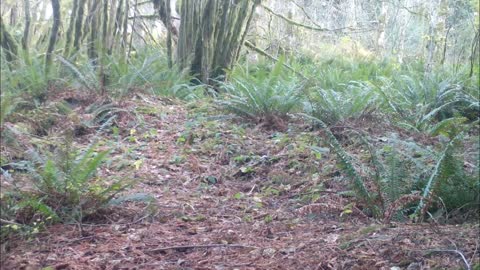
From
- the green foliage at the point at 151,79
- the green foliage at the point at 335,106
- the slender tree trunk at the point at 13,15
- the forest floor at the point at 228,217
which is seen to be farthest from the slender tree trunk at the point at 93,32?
the green foliage at the point at 335,106

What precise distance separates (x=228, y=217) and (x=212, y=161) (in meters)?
1.26

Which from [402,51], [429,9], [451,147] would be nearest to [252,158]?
[451,147]

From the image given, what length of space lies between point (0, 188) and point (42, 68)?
307 cm

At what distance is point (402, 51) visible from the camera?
645 inches

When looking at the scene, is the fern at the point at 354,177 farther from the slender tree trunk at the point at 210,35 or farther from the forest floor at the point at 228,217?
the slender tree trunk at the point at 210,35

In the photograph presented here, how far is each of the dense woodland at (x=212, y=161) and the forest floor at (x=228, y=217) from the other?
0.01 metres

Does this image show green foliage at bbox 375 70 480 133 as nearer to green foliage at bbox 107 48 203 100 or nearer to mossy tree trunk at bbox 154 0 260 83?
mossy tree trunk at bbox 154 0 260 83

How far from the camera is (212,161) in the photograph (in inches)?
194

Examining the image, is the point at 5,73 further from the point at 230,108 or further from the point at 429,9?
the point at 429,9

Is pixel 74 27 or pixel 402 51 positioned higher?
pixel 74 27

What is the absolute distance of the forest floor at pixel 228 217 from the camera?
279 centimetres

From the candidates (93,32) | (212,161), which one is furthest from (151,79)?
(212,161)

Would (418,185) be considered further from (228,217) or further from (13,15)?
(13,15)

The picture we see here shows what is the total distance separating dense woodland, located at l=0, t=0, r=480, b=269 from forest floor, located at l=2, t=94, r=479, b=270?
0.01 m
